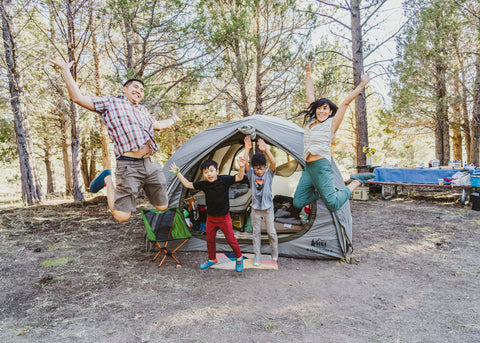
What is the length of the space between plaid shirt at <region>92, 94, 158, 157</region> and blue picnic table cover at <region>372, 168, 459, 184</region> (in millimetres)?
6654

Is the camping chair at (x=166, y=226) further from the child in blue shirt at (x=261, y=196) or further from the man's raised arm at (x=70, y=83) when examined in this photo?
the man's raised arm at (x=70, y=83)

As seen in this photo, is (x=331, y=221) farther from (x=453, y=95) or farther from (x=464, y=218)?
(x=453, y=95)

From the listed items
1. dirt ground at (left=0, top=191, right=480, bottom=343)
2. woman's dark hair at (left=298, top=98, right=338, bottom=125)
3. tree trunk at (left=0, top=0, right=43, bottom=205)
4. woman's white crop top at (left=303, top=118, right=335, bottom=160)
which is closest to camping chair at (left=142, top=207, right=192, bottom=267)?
dirt ground at (left=0, top=191, right=480, bottom=343)

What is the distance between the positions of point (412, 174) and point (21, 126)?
10321mm

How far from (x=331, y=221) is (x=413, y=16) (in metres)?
7.82

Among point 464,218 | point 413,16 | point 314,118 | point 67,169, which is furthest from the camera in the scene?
point 67,169

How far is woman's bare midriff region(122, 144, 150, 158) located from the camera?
293cm

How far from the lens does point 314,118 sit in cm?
354

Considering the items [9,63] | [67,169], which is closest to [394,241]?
[9,63]

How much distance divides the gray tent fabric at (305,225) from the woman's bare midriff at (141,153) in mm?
1393

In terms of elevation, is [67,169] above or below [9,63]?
below

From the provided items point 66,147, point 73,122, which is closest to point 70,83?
point 73,122

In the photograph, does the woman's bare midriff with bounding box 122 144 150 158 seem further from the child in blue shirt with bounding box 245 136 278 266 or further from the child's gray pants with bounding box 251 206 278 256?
the child's gray pants with bounding box 251 206 278 256

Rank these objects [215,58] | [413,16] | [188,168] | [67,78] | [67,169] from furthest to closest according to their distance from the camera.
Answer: [67,169] < [413,16] < [215,58] < [188,168] < [67,78]
